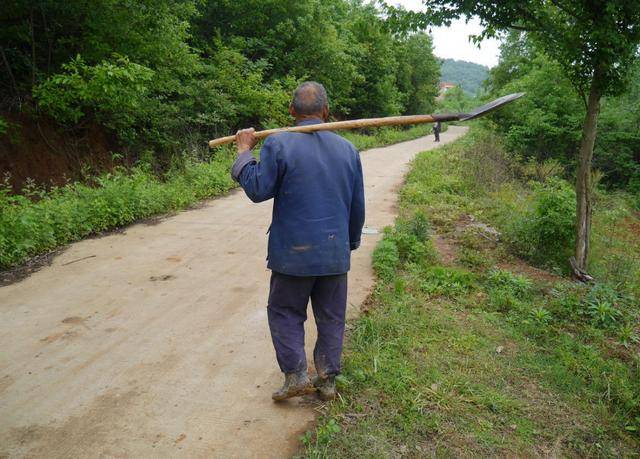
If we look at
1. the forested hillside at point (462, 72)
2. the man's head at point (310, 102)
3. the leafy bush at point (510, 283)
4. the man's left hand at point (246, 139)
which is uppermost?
the forested hillside at point (462, 72)

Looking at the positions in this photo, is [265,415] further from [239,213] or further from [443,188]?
[443,188]

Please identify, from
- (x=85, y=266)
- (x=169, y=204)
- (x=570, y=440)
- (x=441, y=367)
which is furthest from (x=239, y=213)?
(x=570, y=440)

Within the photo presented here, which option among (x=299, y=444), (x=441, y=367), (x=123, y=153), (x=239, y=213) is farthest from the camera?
(x=123, y=153)

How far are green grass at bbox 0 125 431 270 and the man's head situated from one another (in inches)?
165

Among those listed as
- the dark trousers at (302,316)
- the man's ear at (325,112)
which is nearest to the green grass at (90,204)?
the dark trousers at (302,316)

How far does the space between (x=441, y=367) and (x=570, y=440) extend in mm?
903

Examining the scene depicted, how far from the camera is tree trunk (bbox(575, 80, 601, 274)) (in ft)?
18.5

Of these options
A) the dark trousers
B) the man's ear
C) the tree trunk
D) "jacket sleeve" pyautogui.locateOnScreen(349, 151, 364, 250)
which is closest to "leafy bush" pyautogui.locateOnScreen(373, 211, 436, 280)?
the tree trunk

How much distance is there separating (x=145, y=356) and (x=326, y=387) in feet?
4.79

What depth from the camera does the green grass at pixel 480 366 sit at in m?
2.83

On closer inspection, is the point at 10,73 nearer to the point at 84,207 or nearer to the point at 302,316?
the point at 84,207

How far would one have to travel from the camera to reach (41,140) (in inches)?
346

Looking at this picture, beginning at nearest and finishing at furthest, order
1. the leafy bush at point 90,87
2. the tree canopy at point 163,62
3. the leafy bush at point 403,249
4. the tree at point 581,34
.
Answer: the tree at point 581,34
the leafy bush at point 403,249
the leafy bush at point 90,87
the tree canopy at point 163,62

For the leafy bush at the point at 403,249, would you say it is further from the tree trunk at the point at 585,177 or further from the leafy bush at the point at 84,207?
the leafy bush at the point at 84,207
